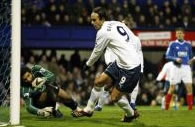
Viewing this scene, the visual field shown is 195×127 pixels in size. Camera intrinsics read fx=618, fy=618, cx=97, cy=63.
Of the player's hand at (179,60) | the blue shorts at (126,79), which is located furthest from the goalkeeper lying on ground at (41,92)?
the player's hand at (179,60)

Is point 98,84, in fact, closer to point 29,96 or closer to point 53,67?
point 29,96

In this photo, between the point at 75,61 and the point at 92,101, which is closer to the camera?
the point at 92,101

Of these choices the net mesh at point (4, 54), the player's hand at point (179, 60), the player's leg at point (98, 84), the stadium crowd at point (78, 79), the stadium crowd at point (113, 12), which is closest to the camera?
the player's leg at point (98, 84)

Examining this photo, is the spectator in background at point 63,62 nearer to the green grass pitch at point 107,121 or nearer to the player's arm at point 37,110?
the green grass pitch at point 107,121

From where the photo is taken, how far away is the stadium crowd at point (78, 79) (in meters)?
20.3

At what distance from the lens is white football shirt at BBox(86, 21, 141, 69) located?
29.3 feet

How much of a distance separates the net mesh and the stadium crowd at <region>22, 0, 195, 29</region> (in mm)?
11123

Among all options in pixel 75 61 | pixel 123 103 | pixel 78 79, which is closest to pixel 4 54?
pixel 123 103

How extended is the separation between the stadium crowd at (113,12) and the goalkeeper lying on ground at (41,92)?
38.6 ft

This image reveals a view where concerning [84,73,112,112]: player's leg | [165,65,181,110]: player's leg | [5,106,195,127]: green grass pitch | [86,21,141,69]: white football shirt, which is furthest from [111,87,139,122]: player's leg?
[165,65,181,110]: player's leg

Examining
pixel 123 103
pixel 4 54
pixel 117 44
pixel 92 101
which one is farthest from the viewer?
pixel 4 54

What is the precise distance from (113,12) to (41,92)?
517 inches

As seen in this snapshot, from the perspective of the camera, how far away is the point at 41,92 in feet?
Result: 33.7

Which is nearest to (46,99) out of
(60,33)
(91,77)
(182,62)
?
(182,62)
